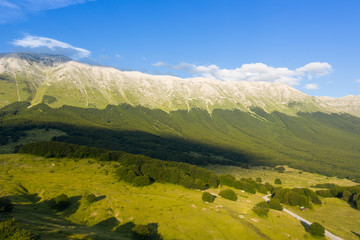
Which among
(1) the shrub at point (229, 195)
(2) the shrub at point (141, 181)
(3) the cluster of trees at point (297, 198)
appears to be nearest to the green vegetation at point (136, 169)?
(2) the shrub at point (141, 181)

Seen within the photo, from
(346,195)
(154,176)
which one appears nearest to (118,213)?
(154,176)

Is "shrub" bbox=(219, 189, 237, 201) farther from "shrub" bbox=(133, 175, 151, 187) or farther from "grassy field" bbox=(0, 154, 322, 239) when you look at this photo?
"shrub" bbox=(133, 175, 151, 187)

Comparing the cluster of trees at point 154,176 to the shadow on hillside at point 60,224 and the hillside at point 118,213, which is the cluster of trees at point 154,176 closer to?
the hillside at point 118,213

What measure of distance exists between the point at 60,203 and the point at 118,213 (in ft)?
53.8

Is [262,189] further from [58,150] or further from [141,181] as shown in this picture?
[58,150]

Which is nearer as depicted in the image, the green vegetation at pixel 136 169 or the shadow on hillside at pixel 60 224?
the shadow on hillside at pixel 60 224

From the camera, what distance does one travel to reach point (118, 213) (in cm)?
5788

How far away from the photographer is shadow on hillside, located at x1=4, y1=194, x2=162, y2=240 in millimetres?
37844

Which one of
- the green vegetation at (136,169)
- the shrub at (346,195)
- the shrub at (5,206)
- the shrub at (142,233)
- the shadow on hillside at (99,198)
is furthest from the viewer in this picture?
the shrub at (346,195)

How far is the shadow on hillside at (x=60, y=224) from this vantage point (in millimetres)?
37844

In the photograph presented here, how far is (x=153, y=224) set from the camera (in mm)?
53250

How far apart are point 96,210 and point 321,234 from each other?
208ft

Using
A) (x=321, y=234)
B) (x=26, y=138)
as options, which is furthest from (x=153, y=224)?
(x=26, y=138)

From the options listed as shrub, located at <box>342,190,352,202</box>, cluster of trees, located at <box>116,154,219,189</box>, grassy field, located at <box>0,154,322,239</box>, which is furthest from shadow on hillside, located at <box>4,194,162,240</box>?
shrub, located at <box>342,190,352,202</box>
